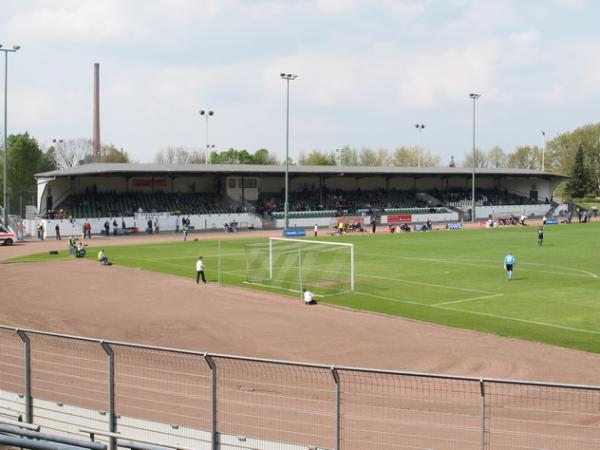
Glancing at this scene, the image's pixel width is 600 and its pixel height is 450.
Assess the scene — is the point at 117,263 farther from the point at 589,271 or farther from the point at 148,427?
the point at 148,427

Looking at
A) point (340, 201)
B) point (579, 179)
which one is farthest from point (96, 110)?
point (579, 179)

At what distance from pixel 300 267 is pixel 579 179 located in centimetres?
10606

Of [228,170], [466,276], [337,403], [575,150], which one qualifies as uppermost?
[575,150]

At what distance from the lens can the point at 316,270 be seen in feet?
128

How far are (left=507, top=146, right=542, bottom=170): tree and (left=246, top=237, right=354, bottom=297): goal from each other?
5212 inches

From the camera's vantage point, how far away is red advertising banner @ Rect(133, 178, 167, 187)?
259 feet

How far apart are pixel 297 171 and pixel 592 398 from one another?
69857 mm

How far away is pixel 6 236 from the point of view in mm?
56938

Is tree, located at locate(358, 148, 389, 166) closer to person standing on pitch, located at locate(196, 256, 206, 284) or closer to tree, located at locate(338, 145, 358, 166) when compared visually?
tree, located at locate(338, 145, 358, 166)

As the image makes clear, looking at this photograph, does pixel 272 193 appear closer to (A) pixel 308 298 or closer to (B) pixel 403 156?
(A) pixel 308 298

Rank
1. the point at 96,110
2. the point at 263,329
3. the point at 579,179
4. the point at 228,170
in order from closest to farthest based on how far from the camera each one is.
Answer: the point at 263,329
the point at 228,170
the point at 96,110
the point at 579,179

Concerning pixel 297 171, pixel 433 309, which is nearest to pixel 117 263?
pixel 433 309

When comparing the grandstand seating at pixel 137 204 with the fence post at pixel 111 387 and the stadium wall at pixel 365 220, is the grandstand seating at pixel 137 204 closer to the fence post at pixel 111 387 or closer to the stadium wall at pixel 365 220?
the stadium wall at pixel 365 220

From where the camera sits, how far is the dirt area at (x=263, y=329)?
19.5 meters
